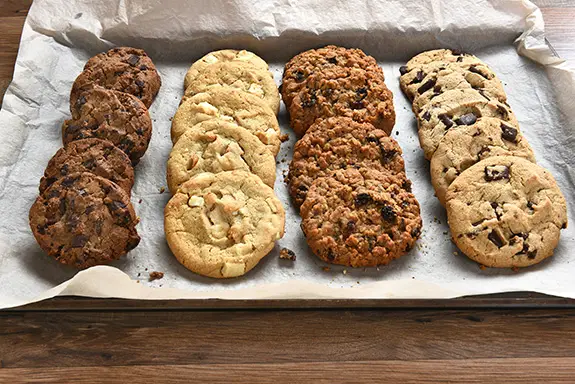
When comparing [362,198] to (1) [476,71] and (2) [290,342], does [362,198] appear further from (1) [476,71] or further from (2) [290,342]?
(1) [476,71]

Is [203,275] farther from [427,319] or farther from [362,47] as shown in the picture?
[362,47]

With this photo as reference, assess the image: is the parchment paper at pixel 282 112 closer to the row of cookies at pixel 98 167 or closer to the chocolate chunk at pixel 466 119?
the row of cookies at pixel 98 167

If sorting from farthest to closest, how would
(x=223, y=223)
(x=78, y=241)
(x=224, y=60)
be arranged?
1. (x=224, y=60)
2. (x=223, y=223)
3. (x=78, y=241)

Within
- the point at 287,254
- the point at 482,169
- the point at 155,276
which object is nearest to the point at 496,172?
the point at 482,169

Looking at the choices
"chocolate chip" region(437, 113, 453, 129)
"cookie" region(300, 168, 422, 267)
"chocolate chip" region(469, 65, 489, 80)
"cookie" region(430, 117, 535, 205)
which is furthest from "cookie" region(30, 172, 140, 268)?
"chocolate chip" region(469, 65, 489, 80)

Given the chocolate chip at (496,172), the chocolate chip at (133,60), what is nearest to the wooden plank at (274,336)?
the chocolate chip at (496,172)

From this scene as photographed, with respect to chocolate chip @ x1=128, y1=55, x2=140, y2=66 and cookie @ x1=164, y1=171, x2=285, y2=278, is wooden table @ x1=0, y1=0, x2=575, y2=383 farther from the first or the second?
chocolate chip @ x1=128, y1=55, x2=140, y2=66

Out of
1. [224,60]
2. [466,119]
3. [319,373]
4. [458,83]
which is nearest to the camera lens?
[319,373]
